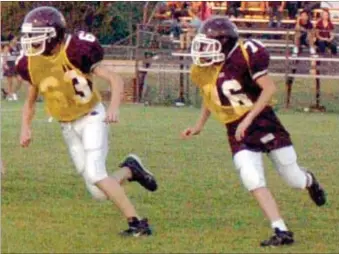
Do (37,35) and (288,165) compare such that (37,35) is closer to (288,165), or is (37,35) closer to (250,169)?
(250,169)

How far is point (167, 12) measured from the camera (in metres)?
29.5

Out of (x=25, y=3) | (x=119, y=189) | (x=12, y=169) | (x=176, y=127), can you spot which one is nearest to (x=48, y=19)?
(x=119, y=189)

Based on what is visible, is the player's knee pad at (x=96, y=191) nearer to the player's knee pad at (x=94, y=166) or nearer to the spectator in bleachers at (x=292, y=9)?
the player's knee pad at (x=94, y=166)

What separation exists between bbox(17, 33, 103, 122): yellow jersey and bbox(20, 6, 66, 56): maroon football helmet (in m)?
0.07

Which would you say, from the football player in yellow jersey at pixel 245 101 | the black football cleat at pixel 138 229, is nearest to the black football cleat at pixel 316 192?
the football player in yellow jersey at pixel 245 101

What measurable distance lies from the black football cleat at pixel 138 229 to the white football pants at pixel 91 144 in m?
0.35

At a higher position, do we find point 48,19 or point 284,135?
point 48,19

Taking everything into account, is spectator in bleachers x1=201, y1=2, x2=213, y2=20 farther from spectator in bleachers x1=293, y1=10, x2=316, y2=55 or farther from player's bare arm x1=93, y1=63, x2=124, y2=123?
player's bare arm x1=93, y1=63, x2=124, y2=123

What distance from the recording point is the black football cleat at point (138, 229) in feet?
26.9

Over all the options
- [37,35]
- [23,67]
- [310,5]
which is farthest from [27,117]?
[310,5]

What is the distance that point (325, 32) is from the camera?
2519 cm

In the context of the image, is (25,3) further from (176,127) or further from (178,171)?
(178,171)

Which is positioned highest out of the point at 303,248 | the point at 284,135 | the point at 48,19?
the point at 48,19

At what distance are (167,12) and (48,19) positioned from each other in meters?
21.4
